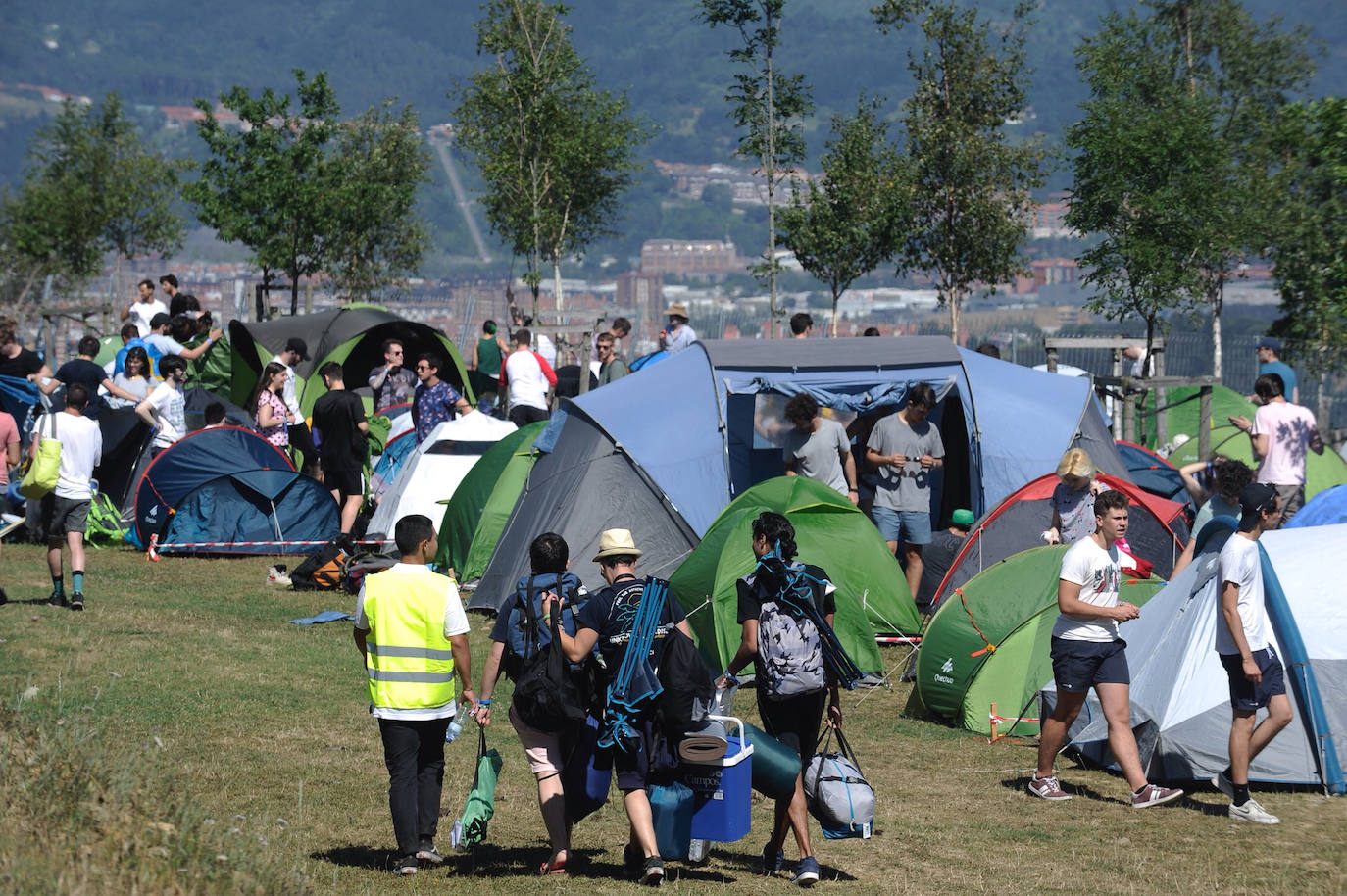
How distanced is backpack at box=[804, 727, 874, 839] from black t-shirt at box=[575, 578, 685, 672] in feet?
3.01

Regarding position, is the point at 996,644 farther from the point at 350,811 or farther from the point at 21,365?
the point at 21,365

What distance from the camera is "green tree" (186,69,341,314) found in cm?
3131

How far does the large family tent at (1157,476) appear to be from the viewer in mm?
15820

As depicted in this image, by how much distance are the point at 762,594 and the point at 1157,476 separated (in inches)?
399

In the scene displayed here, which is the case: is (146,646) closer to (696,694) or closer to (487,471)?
(487,471)

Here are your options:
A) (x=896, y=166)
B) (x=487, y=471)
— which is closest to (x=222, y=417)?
(x=487, y=471)

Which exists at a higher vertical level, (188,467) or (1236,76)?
(1236,76)

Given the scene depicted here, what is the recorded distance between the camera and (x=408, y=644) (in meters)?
6.61

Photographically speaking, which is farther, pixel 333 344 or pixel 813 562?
pixel 333 344

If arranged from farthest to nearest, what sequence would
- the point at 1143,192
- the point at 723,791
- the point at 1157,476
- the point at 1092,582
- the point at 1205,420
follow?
1. the point at 1143,192
2. the point at 1205,420
3. the point at 1157,476
4. the point at 1092,582
5. the point at 723,791

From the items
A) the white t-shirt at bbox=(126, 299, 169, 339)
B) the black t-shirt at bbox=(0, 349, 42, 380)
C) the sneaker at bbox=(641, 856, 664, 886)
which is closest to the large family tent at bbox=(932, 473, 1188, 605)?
the sneaker at bbox=(641, 856, 664, 886)

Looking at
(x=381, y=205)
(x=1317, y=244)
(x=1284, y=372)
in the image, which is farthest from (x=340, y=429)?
(x=381, y=205)

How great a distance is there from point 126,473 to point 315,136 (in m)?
16.2

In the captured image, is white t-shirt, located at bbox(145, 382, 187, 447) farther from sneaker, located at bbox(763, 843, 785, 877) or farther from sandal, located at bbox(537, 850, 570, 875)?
sneaker, located at bbox(763, 843, 785, 877)
